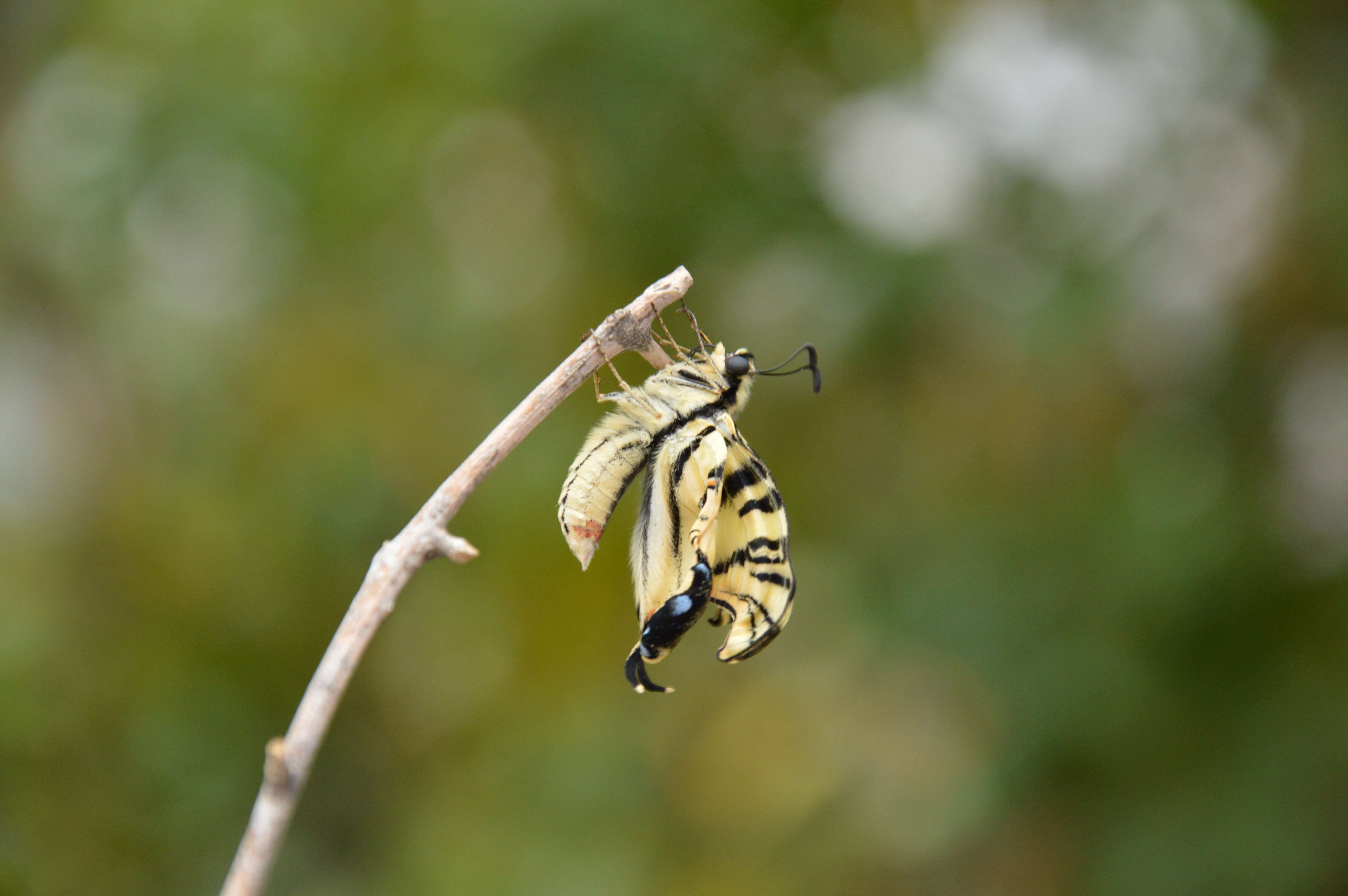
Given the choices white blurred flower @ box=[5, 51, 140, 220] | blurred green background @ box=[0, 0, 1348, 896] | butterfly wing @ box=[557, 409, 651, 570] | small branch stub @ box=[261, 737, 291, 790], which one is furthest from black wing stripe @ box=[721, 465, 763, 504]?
white blurred flower @ box=[5, 51, 140, 220]

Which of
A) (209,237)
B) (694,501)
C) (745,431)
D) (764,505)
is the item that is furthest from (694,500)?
(209,237)

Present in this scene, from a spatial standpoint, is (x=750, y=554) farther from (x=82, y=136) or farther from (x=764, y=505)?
(x=82, y=136)

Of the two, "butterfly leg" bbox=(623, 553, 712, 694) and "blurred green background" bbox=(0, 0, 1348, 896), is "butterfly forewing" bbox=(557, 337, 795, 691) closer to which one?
"butterfly leg" bbox=(623, 553, 712, 694)

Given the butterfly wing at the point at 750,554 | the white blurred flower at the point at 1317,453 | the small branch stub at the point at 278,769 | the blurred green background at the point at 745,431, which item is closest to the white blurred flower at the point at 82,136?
the blurred green background at the point at 745,431

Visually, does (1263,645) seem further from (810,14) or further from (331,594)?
(331,594)

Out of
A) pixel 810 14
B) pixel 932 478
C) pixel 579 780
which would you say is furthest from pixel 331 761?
pixel 810 14
